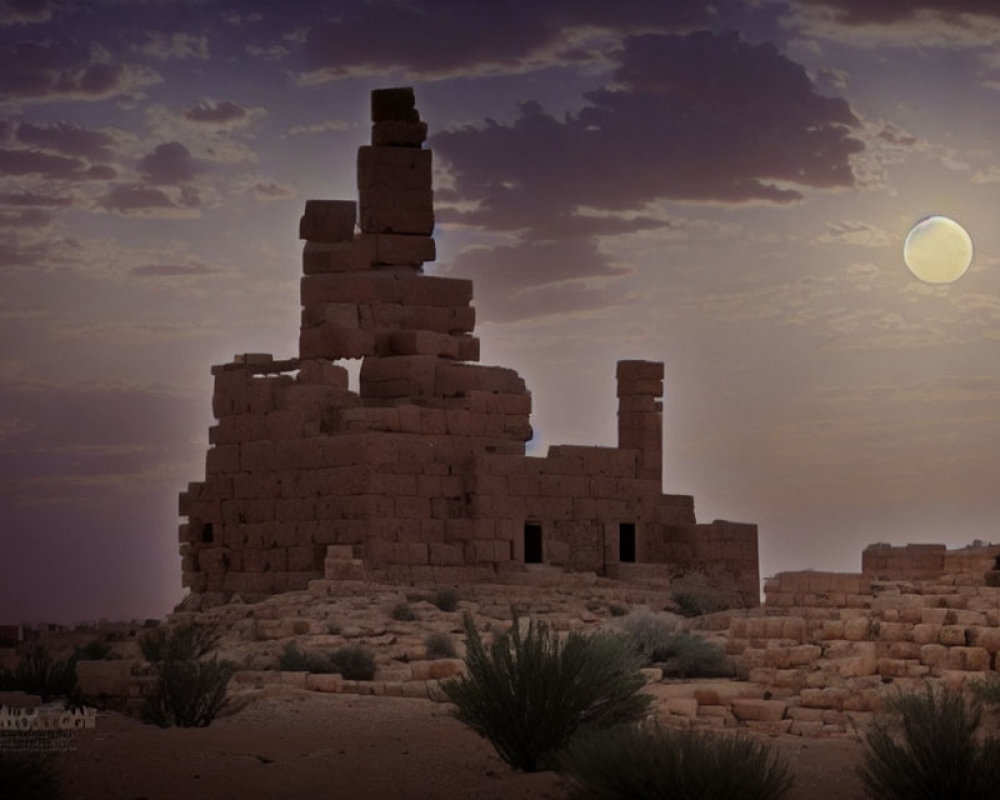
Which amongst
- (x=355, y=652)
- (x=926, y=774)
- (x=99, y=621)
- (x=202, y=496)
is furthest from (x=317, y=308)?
(x=926, y=774)

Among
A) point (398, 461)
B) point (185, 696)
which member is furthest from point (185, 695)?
point (398, 461)

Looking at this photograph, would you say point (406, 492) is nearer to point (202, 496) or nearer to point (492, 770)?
point (202, 496)

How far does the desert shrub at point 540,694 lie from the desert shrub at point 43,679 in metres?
3.87

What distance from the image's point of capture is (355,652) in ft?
64.4

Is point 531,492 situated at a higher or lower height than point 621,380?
lower

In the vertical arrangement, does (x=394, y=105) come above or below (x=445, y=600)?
above

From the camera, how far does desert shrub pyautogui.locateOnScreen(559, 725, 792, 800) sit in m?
11.5

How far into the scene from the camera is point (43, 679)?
54.2 feet

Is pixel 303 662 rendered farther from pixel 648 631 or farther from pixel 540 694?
pixel 540 694

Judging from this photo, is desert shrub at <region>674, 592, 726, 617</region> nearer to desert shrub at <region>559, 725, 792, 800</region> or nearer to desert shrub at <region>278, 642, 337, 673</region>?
desert shrub at <region>278, 642, 337, 673</region>

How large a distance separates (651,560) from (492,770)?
19.4 metres

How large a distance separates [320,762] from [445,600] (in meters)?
13.1

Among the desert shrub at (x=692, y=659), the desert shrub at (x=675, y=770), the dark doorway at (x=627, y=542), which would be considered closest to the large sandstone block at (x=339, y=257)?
the dark doorway at (x=627, y=542)

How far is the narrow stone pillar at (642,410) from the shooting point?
3431 centimetres
